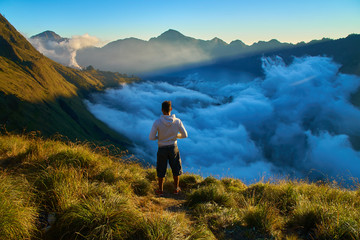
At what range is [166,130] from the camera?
6629 mm

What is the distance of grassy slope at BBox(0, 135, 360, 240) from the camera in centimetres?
367

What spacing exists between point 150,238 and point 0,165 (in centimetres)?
602

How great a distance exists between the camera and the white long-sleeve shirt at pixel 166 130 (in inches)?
259

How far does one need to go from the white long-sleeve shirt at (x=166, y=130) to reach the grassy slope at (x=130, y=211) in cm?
148

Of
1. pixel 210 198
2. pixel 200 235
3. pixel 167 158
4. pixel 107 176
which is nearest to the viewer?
pixel 200 235

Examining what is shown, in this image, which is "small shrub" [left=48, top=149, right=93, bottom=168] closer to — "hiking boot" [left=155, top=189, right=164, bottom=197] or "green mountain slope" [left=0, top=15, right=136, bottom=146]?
"hiking boot" [left=155, top=189, right=164, bottom=197]

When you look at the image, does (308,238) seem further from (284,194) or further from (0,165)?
(0,165)

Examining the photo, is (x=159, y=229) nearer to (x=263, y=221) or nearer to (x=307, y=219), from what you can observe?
(x=263, y=221)

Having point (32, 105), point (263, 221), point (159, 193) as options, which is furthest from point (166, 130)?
point (32, 105)

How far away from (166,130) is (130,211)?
2.96 metres

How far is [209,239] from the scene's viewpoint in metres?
3.83

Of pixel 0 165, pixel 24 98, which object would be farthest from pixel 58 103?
pixel 0 165

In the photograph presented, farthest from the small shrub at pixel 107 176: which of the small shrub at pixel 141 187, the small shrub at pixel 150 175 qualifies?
the small shrub at pixel 150 175

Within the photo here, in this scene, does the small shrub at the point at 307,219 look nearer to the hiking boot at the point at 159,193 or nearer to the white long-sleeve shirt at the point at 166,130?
the white long-sleeve shirt at the point at 166,130
